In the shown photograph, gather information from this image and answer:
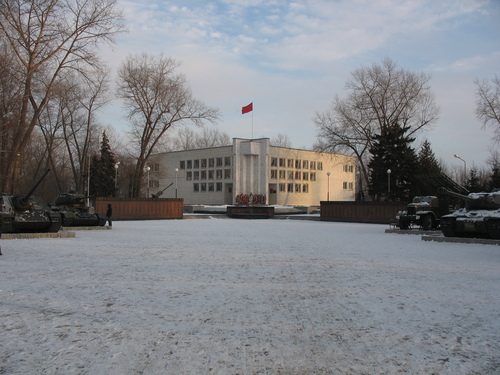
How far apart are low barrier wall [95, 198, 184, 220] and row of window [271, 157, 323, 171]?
33150 millimetres

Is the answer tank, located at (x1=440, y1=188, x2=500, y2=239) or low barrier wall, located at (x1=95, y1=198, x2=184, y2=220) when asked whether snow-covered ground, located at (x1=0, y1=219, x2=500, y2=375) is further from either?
low barrier wall, located at (x1=95, y1=198, x2=184, y2=220)

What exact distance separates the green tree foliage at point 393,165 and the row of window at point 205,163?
30.6m

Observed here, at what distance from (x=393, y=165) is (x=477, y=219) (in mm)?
25074

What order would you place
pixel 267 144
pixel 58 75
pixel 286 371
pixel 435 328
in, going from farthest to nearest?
pixel 267 144 < pixel 58 75 < pixel 435 328 < pixel 286 371

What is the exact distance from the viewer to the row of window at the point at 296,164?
71156mm

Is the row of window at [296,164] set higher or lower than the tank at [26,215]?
higher

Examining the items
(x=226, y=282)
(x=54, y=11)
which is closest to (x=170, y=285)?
(x=226, y=282)

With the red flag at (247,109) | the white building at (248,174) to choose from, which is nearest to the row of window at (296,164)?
the white building at (248,174)

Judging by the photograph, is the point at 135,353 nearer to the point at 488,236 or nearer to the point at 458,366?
the point at 458,366

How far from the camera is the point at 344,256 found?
12508mm

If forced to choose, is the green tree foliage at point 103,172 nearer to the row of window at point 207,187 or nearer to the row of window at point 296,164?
the row of window at point 207,187

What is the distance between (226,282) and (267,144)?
6105cm

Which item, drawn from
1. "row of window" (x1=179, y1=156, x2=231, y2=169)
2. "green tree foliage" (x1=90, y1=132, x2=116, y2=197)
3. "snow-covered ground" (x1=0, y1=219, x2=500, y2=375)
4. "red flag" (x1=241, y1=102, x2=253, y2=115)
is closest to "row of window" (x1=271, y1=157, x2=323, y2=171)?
"row of window" (x1=179, y1=156, x2=231, y2=169)

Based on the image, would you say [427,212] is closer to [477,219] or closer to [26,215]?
[477,219]
